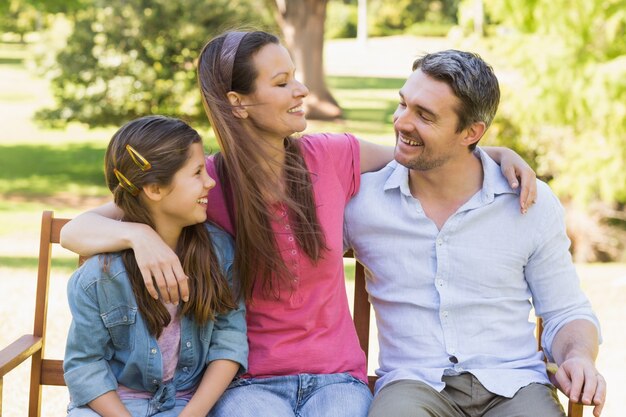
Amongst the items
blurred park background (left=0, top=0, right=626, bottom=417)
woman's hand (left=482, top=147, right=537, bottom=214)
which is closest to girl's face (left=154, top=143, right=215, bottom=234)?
woman's hand (left=482, top=147, right=537, bottom=214)

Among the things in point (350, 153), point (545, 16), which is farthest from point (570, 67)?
point (350, 153)

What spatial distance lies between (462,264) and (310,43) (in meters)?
19.3

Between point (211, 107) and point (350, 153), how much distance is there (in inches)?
22.9

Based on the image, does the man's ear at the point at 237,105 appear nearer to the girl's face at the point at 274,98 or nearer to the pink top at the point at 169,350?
the girl's face at the point at 274,98

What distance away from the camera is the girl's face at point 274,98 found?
11.0 feet

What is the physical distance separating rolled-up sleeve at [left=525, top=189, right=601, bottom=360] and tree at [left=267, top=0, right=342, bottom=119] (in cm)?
1864

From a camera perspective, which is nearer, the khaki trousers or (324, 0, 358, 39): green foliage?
the khaki trousers

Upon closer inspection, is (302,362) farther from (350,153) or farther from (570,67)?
(570,67)

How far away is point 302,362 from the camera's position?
333 centimetres

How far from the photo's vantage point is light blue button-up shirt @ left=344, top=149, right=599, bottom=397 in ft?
11.2

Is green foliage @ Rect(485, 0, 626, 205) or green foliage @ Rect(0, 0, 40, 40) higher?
green foliage @ Rect(485, 0, 626, 205)

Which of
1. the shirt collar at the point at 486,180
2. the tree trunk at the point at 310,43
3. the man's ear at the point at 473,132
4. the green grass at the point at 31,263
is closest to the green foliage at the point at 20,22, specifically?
the tree trunk at the point at 310,43

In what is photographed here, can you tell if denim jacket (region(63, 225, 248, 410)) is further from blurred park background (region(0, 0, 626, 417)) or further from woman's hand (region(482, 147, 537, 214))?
blurred park background (region(0, 0, 626, 417))

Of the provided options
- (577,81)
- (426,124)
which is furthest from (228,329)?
(577,81)
